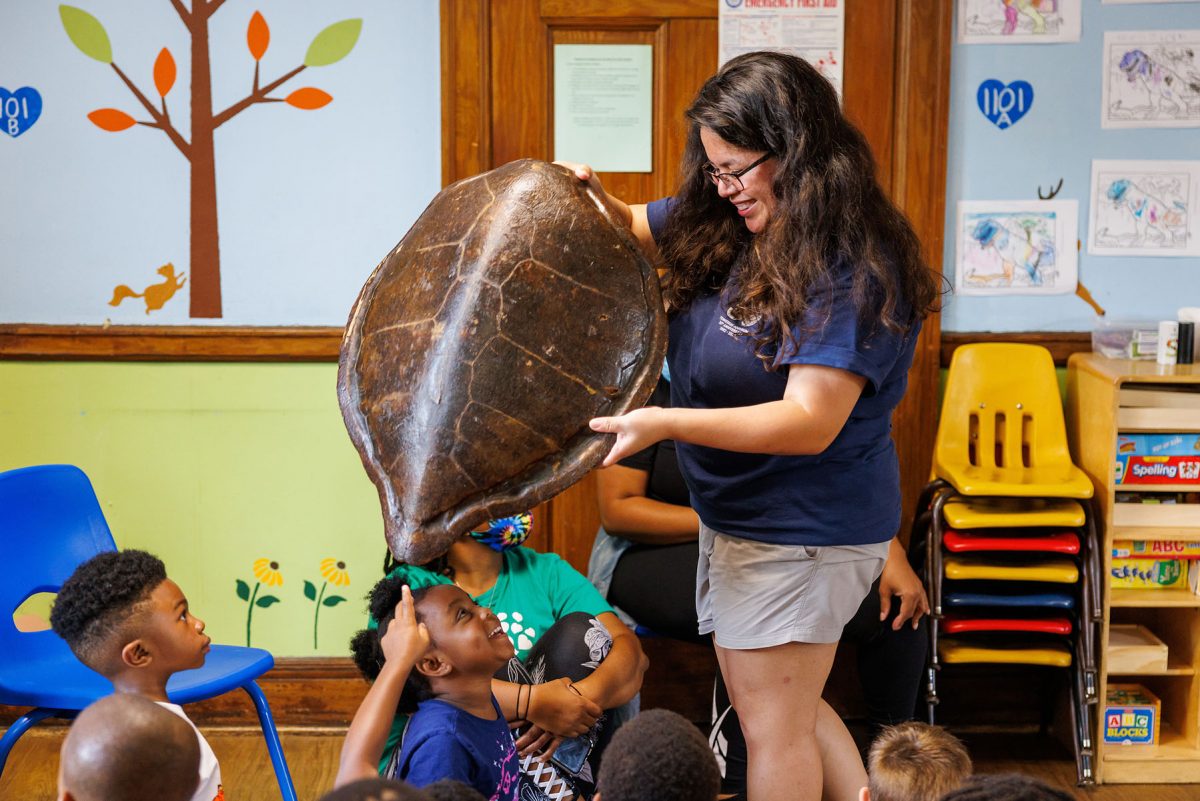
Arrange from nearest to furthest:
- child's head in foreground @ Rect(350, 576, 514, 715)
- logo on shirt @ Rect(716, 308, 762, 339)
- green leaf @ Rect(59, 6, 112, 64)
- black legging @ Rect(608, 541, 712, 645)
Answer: logo on shirt @ Rect(716, 308, 762, 339)
child's head in foreground @ Rect(350, 576, 514, 715)
black legging @ Rect(608, 541, 712, 645)
green leaf @ Rect(59, 6, 112, 64)

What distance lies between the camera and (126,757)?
53.1 inches

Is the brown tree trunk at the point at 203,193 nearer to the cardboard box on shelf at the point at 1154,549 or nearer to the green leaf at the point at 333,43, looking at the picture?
the green leaf at the point at 333,43

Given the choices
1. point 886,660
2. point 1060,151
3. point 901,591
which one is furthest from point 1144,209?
point 886,660

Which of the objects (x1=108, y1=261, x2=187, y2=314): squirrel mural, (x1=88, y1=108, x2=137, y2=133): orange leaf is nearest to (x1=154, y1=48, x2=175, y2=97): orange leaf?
(x1=88, y1=108, x2=137, y2=133): orange leaf

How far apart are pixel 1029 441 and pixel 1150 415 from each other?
29 cm

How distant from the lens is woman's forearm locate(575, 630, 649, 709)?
2.19m

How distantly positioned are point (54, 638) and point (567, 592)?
3.38 feet

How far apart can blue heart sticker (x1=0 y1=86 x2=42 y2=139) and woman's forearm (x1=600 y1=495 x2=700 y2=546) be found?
1.72 meters

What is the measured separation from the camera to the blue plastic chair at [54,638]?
212 cm

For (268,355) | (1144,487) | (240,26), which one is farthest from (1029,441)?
(240,26)

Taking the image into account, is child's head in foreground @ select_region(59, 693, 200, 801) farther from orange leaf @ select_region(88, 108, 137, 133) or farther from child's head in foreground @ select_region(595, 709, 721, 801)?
orange leaf @ select_region(88, 108, 137, 133)

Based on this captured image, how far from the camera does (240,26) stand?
2.90 metres

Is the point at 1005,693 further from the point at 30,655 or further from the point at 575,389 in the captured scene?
the point at 30,655

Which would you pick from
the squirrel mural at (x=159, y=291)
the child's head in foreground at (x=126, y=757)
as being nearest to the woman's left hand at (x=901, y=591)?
the child's head in foreground at (x=126, y=757)
